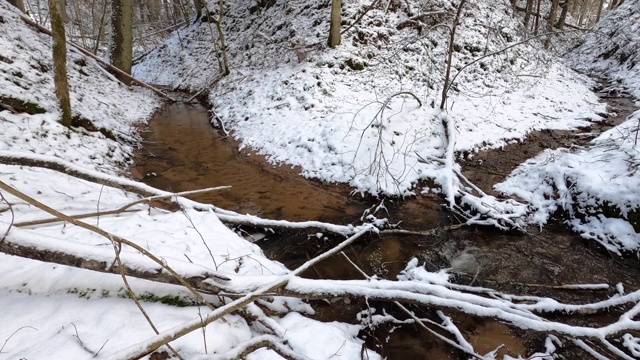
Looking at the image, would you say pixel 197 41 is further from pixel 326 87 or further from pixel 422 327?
pixel 422 327

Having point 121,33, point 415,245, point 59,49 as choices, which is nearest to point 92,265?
point 415,245

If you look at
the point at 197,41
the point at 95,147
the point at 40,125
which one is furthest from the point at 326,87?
the point at 197,41

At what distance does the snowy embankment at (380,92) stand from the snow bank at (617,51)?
4.62 feet

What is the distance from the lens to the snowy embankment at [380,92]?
6203 millimetres

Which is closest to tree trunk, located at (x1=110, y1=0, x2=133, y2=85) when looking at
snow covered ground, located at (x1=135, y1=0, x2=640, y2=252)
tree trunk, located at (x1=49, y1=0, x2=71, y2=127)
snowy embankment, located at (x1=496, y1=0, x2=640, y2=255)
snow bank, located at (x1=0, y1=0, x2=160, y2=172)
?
snow bank, located at (x1=0, y1=0, x2=160, y2=172)

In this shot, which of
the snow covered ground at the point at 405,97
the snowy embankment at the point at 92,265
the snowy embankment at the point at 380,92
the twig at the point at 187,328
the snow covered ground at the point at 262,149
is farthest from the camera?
the snowy embankment at the point at 380,92

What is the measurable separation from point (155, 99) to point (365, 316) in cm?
1092

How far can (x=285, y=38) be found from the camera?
10.6 metres

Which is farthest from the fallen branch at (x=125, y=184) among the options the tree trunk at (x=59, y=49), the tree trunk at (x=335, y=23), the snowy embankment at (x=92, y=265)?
the tree trunk at (x=335, y=23)

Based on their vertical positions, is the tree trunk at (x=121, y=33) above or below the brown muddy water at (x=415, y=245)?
above

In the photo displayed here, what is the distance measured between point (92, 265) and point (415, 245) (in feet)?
11.6

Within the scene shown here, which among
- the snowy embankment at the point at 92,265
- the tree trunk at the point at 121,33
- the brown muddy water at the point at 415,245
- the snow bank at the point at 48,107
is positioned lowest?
the brown muddy water at the point at 415,245

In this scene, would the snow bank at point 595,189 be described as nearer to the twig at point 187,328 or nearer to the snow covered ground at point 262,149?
the snow covered ground at point 262,149

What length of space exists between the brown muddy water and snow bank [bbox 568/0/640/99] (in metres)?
6.41
